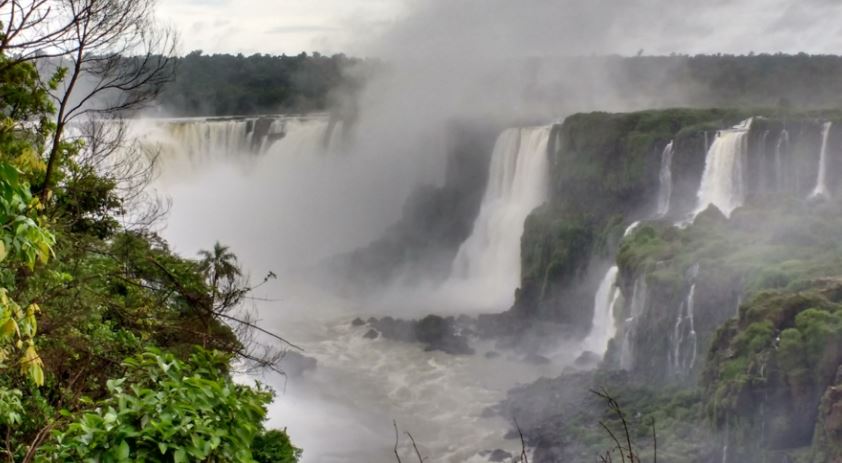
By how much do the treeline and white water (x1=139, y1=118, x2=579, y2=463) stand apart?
11.5 metres

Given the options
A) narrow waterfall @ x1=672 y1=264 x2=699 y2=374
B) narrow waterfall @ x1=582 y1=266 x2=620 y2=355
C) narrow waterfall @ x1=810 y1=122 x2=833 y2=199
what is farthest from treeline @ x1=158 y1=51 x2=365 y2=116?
narrow waterfall @ x1=672 y1=264 x2=699 y2=374

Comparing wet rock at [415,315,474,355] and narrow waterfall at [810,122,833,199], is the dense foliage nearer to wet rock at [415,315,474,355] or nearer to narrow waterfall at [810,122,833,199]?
wet rock at [415,315,474,355]

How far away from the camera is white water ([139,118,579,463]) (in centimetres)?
2098

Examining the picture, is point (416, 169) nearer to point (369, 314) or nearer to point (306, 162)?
point (306, 162)

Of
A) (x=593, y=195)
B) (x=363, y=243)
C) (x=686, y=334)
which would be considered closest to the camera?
(x=686, y=334)

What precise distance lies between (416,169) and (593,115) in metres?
14.8

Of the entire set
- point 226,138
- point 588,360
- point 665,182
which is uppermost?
point 226,138

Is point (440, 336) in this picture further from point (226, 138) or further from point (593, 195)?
point (226, 138)

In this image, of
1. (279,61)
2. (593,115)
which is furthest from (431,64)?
(279,61)

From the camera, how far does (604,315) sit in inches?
1038

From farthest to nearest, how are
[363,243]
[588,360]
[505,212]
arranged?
[363,243]
[505,212]
[588,360]

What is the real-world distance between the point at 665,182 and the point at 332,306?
14418mm

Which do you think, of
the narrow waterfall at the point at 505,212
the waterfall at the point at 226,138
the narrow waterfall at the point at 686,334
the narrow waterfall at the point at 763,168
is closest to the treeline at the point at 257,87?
the waterfall at the point at 226,138

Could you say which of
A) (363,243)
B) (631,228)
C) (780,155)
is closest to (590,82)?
(363,243)
